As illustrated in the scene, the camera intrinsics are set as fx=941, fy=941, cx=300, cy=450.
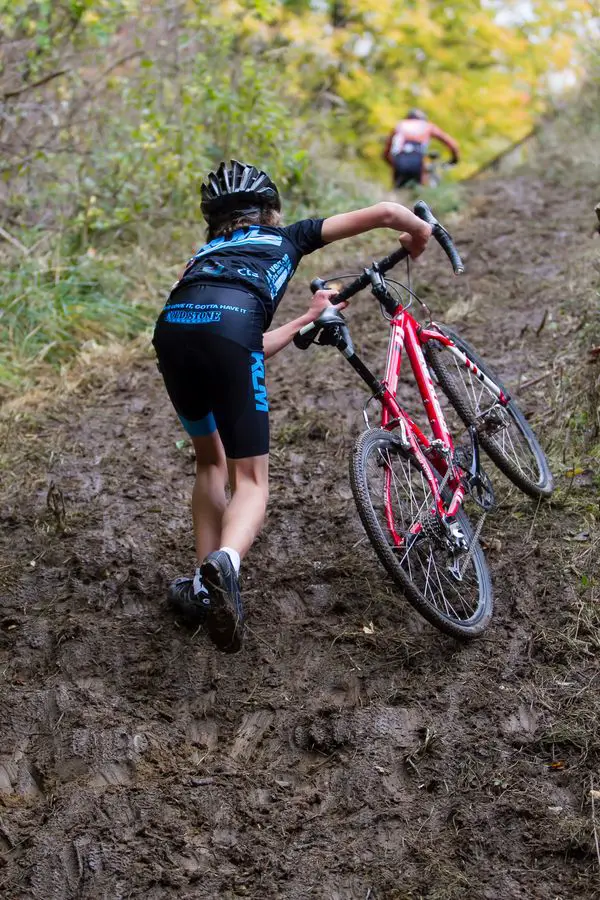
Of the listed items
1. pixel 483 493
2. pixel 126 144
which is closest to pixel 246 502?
pixel 483 493

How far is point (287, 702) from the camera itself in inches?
147

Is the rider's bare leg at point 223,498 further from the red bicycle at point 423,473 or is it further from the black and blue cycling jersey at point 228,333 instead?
the red bicycle at point 423,473

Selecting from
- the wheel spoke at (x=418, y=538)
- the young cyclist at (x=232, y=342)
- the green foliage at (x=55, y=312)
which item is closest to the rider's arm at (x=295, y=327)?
the young cyclist at (x=232, y=342)

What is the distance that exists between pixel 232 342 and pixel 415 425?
41.0 inches

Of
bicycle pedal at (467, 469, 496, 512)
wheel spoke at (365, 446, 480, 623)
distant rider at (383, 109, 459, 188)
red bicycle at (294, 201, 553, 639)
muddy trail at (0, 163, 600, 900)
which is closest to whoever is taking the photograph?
muddy trail at (0, 163, 600, 900)

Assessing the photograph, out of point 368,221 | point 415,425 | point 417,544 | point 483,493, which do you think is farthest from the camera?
point 483,493

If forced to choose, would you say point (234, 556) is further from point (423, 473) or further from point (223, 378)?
point (423, 473)

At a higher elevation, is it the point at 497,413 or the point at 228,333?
the point at 228,333

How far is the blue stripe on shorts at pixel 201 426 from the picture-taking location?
391 cm

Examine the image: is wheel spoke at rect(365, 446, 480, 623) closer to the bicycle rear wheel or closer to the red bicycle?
the red bicycle

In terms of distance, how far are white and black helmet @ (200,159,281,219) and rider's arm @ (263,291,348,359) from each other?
446 mm

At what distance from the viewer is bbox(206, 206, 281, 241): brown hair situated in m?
3.84

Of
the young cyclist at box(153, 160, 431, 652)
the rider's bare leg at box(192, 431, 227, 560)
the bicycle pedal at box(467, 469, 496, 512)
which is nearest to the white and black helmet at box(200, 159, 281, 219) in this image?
the young cyclist at box(153, 160, 431, 652)

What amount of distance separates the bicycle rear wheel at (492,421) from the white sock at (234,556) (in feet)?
5.08
